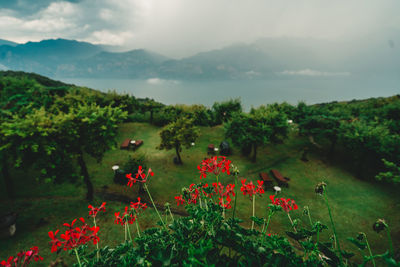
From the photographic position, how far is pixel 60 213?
1266cm

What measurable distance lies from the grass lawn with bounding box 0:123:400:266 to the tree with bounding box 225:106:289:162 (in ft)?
10.2

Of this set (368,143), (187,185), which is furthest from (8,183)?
(368,143)

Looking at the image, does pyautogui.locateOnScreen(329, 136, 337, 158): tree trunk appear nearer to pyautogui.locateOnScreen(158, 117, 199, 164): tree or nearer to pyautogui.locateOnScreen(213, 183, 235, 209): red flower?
pyautogui.locateOnScreen(158, 117, 199, 164): tree

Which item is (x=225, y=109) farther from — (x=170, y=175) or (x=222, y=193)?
(x=222, y=193)

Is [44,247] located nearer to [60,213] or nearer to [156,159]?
[60,213]

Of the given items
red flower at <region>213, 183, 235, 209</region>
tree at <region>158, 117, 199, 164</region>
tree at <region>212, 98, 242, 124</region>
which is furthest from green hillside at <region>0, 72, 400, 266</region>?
tree at <region>212, 98, 242, 124</region>

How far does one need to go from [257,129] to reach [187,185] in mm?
10818

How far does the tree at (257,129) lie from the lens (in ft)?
69.9

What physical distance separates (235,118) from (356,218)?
1543 cm

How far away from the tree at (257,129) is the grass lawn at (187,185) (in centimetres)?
310

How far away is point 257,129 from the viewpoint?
69.8ft

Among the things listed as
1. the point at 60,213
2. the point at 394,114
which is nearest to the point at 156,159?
the point at 60,213

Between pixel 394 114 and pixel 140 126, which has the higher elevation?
pixel 394 114

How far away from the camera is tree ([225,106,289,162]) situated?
21.3m
